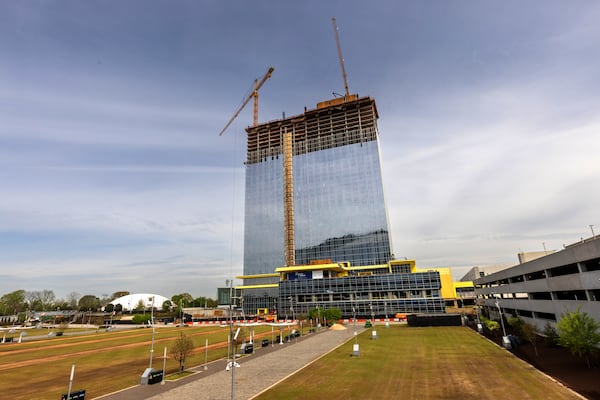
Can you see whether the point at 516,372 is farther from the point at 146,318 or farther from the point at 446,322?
the point at 146,318

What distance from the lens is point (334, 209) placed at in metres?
181

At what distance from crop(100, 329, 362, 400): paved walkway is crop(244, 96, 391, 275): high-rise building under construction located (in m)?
125

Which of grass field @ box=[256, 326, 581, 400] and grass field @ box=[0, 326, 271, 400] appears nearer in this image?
grass field @ box=[256, 326, 581, 400]

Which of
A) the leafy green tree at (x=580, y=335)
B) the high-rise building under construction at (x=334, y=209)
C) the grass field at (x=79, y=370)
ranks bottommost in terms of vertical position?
the grass field at (x=79, y=370)

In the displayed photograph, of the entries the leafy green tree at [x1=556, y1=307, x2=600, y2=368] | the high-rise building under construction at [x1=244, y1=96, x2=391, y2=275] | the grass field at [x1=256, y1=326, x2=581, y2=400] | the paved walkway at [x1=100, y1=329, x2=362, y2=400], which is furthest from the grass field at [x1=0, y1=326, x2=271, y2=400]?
the high-rise building under construction at [x1=244, y1=96, x2=391, y2=275]

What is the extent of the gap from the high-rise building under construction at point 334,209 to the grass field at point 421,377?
404 ft

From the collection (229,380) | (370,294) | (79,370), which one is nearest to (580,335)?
(229,380)

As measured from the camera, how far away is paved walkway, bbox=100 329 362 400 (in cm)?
2712

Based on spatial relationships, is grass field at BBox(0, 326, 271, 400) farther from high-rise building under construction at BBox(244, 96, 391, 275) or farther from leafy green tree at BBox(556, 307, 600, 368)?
high-rise building under construction at BBox(244, 96, 391, 275)

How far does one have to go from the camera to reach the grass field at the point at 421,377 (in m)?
25.6

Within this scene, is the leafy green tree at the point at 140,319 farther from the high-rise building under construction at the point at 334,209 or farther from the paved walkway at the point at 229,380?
the paved walkway at the point at 229,380

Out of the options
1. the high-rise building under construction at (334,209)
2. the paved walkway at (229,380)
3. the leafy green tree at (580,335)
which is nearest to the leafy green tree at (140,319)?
the high-rise building under construction at (334,209)

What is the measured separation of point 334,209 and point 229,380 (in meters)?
152

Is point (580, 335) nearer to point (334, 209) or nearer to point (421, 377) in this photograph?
point (421, 377)
